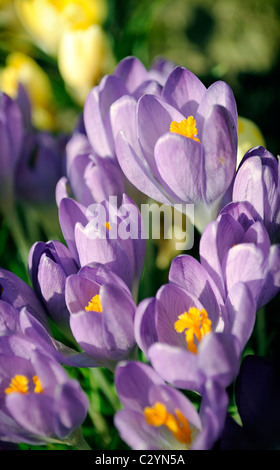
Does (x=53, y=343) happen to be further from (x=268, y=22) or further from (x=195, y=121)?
(x=268, y=22)

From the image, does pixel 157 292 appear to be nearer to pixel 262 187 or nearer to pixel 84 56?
pixel 262 187

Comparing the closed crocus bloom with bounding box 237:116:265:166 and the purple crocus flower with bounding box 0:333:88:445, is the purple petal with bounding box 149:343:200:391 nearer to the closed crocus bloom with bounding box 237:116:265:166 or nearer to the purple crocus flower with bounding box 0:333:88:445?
the purple crocus flower with bounding box 0:333:88:445

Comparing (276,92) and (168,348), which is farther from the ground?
(276,92)

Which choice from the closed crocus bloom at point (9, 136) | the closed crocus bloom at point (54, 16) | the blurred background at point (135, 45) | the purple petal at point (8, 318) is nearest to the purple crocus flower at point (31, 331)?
the purple petal at point (8, 318)

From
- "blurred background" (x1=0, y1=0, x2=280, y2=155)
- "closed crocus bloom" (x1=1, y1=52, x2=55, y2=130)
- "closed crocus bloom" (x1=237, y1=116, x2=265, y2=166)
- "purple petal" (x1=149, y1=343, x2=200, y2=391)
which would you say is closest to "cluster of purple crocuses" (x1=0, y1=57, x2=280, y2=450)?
"purple petal" (x1=149, y1=343, x2=200, y2=391)

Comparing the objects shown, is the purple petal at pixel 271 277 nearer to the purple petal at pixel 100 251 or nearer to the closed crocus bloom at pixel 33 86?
the purple petal at pixel 100 251

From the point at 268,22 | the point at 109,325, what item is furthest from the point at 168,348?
the point at 268,22
